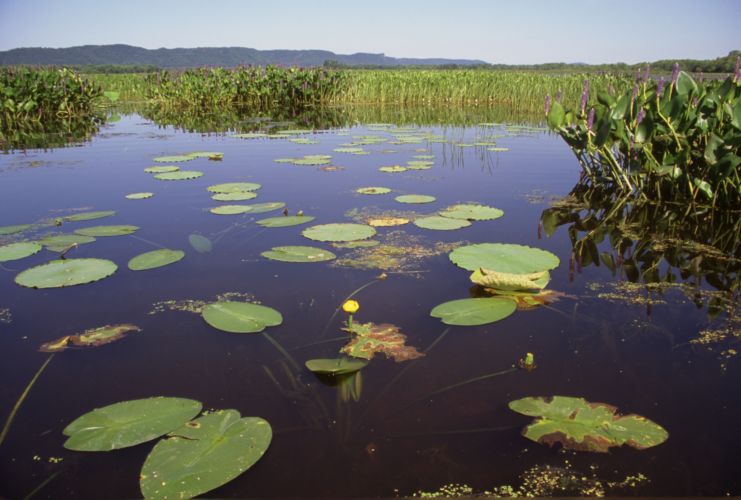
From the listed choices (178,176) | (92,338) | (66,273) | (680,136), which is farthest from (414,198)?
(92,338)

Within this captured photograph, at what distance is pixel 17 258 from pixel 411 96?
42.7ft

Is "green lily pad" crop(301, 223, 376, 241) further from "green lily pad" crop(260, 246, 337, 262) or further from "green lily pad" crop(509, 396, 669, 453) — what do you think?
"green lily pad" crop(509, 396, 669, 453)

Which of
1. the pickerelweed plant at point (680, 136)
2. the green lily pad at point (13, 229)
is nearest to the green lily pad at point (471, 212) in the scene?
the pickerelweed plant at point (680, 136)

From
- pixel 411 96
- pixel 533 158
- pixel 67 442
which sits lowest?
pixel 67 442

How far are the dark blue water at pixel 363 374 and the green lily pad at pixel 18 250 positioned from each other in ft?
0.12

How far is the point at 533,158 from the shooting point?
6234 millimetres

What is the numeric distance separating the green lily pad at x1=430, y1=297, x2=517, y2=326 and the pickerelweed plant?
6.64ft

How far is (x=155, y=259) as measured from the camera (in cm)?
276

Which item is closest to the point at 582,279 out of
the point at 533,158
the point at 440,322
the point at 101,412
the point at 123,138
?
the point at 440,322

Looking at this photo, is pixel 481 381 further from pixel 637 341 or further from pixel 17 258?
pixel 17 258

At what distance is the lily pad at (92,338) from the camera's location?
1.92 meters

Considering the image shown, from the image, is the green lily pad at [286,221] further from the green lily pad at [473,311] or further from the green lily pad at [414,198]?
the green lily pad at [473,311]

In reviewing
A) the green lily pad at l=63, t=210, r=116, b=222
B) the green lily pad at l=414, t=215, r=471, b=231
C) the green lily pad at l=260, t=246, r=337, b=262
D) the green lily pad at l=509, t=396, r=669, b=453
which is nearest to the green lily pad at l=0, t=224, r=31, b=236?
the green lily pad at l=63, t=210, r=116, b=222

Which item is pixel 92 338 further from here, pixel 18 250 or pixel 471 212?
pixel 471 212
